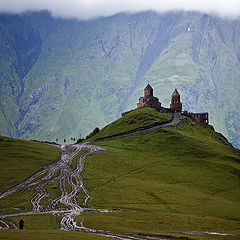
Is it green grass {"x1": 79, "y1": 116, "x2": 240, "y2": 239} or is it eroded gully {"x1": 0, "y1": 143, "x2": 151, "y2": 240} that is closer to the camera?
eroded gully {"x1": 0, "y1": 143, "x2": 151, "y2": 240}

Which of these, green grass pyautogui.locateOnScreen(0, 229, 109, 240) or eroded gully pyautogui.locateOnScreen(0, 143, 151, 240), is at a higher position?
eroded gully pyautogui.locateOnScreen(0, 143, 151, 240)

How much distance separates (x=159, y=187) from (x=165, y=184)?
5.60 metres

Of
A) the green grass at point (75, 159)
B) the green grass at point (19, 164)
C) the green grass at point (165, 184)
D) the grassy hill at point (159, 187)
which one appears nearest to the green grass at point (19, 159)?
the green grass at point (19, 164)

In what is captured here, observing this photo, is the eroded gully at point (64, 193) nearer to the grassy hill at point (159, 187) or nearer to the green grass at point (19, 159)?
the grassy hill at point (159, 187)

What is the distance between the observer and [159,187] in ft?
424

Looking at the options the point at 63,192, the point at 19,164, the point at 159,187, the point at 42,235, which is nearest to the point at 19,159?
the point at 19,164

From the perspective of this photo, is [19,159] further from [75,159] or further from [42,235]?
[42,235]

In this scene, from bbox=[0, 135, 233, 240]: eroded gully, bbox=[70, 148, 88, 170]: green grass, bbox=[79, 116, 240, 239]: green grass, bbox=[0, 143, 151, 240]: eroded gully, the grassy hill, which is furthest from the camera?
bbox=[70, 148, 88, 170]: green grass

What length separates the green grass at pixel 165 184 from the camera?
303 feet

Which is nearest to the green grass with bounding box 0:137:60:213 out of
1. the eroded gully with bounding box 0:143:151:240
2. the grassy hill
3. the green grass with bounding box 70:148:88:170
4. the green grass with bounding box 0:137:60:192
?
the green grass with bounding box 0:137:60:192

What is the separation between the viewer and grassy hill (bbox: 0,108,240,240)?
87.7 metres

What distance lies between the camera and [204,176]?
14400 cm

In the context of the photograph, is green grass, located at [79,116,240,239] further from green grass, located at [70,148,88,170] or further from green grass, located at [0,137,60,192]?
green grass, located at [0,137,60,192]

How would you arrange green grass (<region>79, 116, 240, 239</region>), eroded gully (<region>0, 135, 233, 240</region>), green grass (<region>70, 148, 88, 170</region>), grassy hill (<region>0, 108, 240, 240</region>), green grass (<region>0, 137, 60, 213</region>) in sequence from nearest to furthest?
1. eroded gully (<region>0, 135, 233, 240</region>)
2. grassy hill (<region>0, 108, 240, 240</region>)
3. green grass (<region>79, 116, 240, 239</region>)
4. green grass (<region>0, 137, 60, 213</region>)
5. green grass (<region>70, 148, 88, 170</region>)
